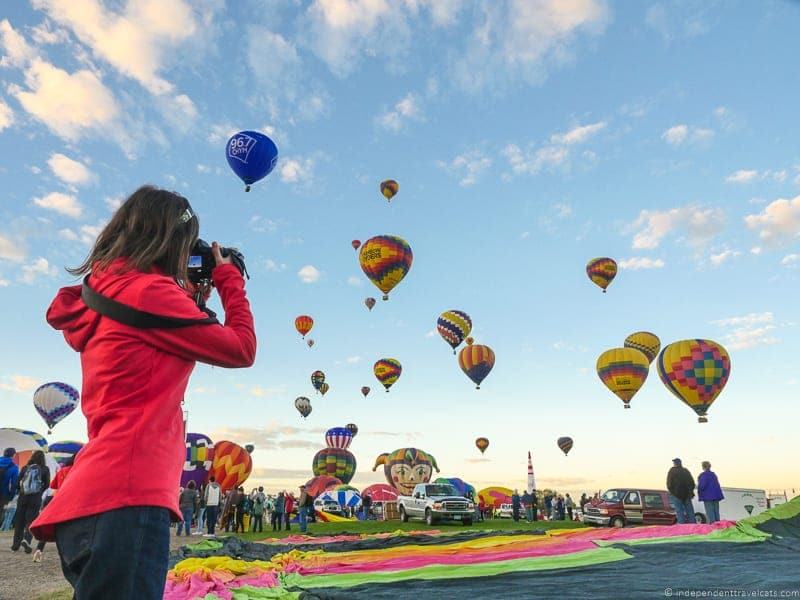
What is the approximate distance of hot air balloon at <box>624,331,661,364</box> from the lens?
38938mm

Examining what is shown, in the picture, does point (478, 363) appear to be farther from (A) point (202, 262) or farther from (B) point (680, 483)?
(A) point (202, 262)

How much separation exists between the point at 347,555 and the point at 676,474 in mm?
9390

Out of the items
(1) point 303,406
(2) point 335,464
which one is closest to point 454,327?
(2) point 335,464

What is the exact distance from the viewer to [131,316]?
5.92 feet

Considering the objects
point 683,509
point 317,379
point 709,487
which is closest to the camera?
point 709,487

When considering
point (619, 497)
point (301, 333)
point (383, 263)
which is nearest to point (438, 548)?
point (619, 497)

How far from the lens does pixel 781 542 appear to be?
28.2 feet

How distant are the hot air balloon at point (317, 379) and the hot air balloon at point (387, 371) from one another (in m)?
9.54

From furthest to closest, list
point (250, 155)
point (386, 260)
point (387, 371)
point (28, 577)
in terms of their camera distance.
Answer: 1. point (387, 371)
2. point (386, 260)
3. point (250, 155)
4. point (28, 577)

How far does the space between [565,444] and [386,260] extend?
25.8 m

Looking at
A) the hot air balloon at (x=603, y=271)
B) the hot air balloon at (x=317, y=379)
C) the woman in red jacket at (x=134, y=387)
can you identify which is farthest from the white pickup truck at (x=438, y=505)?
the hot air balloon at (x=317, y=379)

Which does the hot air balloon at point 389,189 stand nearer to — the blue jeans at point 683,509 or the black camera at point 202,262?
the blue jeans at point 683,509

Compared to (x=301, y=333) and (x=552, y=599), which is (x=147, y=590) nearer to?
(x=552, y=599)

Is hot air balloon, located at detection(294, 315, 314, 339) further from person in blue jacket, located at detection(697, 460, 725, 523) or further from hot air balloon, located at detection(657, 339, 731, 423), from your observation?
person in blue jacket, located at detection(697, 460, 725, 523)
